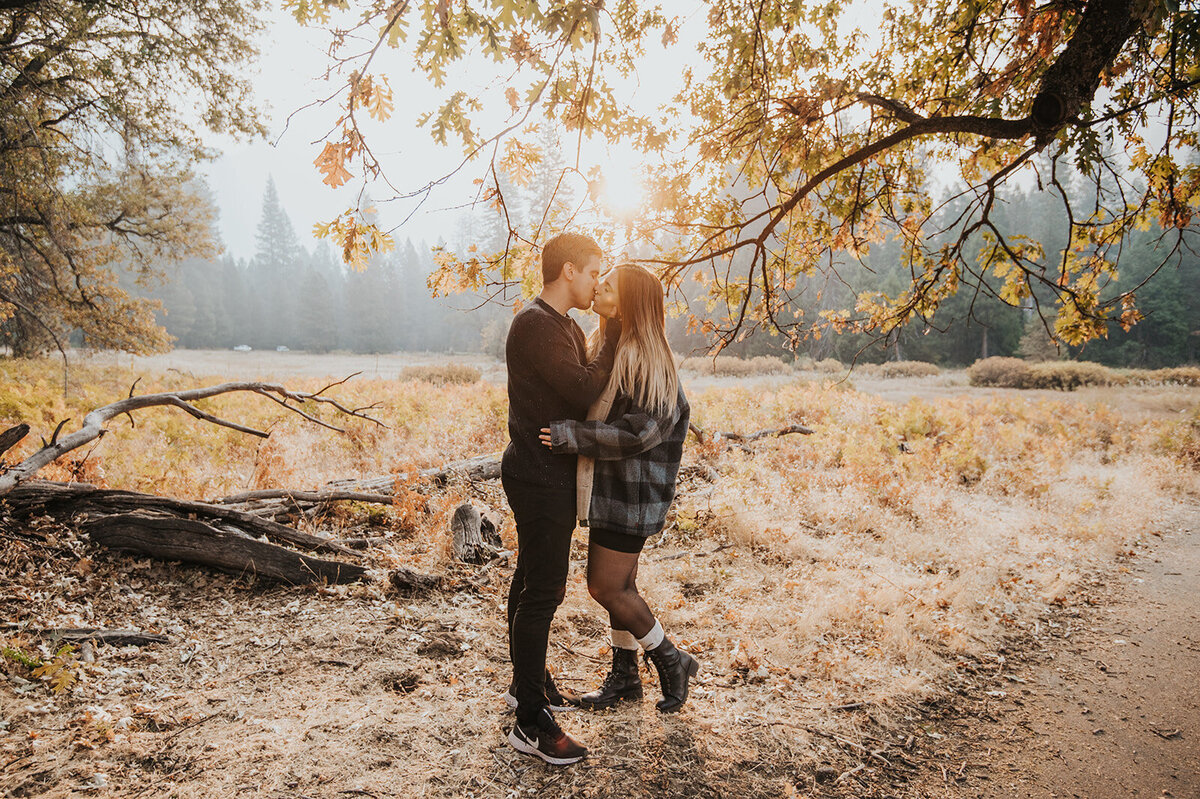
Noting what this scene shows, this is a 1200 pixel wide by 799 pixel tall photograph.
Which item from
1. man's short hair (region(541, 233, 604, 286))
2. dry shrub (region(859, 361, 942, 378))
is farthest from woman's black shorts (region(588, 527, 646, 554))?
dry shrub (region(859, 361, 942, 378))

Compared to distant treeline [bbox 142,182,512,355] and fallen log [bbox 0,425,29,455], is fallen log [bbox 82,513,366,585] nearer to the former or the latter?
fallen log [bbox 0,425,29,455]

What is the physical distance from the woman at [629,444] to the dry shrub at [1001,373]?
2803 cm

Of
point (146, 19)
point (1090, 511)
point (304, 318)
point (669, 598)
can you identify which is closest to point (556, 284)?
point (669, 598)

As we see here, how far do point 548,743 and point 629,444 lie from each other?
1.47 metres

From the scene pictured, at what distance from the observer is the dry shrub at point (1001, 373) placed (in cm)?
2497

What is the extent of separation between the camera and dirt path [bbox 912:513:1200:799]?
9.14 ft

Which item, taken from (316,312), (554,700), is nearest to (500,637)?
(554,700)

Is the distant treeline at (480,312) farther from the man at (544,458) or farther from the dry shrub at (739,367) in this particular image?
the man at (544,458)

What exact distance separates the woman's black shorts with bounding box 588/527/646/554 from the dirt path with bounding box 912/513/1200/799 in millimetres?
1803

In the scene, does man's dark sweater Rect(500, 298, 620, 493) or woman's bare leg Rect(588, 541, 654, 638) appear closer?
man's dark sweater Rect(500, 298, 620, 493)

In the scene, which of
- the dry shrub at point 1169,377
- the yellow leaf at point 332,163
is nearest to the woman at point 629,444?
the yellow leaf at point 332,163

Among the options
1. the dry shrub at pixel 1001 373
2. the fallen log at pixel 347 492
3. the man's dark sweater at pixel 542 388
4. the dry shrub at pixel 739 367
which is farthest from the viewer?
the dry shrub at pixel 739 367

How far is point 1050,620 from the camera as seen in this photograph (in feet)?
15.2

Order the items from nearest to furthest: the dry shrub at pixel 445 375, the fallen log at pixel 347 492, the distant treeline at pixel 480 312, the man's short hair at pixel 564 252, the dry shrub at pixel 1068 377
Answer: the man's short hair at pixel 564 252 → the fallen log at pixel 347 492 → the dry shrub at pixel 445 375 → the dry shrub at pixel 1068 377 → the distant treeline at pixel 480 312
